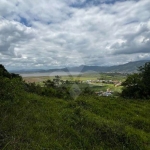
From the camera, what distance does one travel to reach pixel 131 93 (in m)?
14.8

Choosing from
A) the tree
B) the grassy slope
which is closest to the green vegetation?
the grassy slope

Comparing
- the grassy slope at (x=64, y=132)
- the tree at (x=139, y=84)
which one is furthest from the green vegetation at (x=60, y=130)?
the tree at (x=139, y=84)

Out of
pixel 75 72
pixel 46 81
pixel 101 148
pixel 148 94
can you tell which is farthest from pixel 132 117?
pixel 46 81

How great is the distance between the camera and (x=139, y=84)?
1425 cm

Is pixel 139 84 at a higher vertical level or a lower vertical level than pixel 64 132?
higher

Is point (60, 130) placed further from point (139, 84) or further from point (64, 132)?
point (139, 84)

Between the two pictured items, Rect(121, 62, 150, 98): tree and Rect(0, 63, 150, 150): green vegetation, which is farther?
Rect(121, 62, 150, 98): tree

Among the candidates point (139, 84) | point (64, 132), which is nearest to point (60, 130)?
point (64, 132)

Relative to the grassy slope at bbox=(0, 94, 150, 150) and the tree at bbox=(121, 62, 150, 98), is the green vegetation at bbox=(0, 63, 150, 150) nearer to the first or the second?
the grassy slope at bbox=(0, 94, 150, 150)

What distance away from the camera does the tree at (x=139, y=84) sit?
14.1 m

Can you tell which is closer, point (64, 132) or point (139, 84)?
point (64, 132)

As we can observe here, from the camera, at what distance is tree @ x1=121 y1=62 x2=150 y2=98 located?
46.1 ft

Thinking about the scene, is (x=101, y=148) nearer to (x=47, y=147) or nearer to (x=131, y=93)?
(x=47, y=147)

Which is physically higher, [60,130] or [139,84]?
[139,84]
